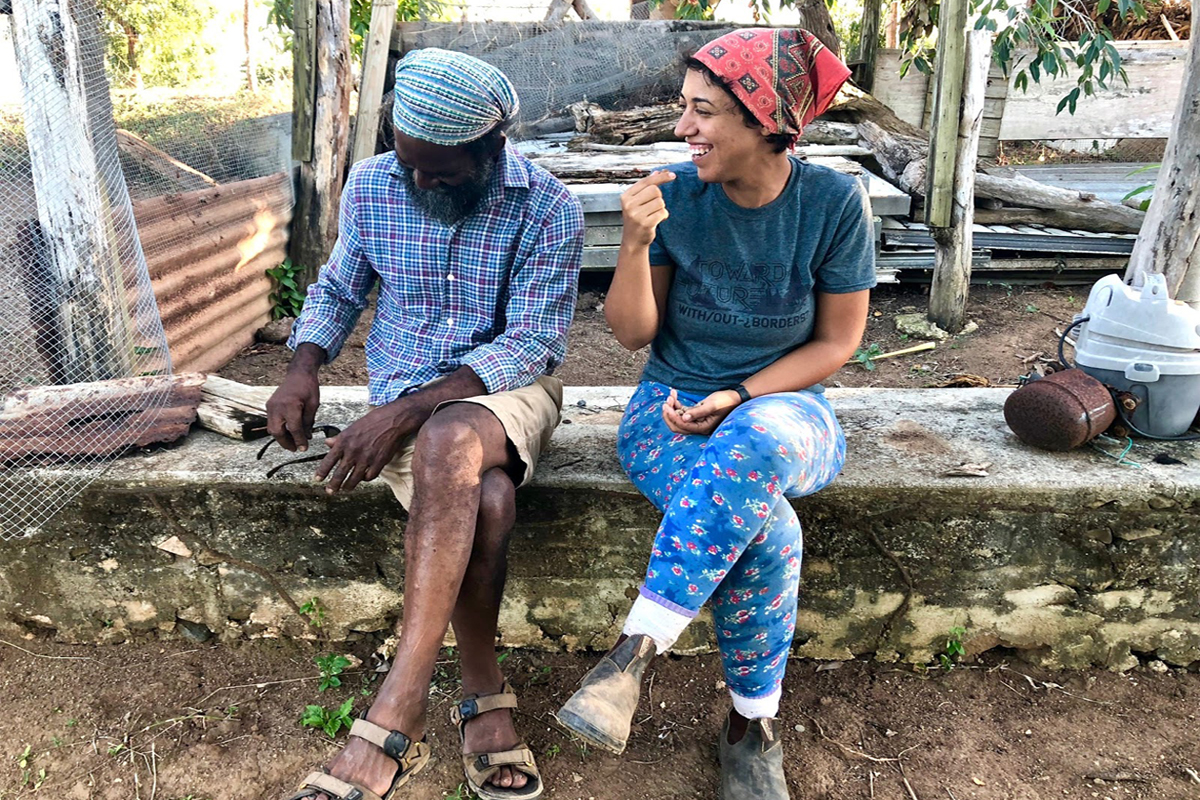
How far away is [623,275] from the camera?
2.00 metres

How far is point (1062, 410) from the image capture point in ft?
7.43

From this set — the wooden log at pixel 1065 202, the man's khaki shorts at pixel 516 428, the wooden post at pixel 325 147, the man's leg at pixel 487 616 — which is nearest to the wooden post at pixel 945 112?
the wooden log at pixel 1065 202

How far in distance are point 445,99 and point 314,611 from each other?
147 centimetres

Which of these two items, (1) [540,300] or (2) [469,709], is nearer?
(2) [469,709]

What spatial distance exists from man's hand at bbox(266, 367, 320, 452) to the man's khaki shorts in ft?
0.76

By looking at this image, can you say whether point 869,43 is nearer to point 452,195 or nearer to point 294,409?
point 452,195

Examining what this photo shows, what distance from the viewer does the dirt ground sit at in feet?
6.78

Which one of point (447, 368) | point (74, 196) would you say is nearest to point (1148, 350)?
point (447, 368)

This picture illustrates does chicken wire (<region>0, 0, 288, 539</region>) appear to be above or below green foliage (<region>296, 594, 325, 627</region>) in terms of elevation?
above

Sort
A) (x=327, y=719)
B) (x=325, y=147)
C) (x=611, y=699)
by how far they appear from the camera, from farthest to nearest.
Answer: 1. (x=325, y=147)
2. (x=327, y=719)
3. (x=611, y=699)

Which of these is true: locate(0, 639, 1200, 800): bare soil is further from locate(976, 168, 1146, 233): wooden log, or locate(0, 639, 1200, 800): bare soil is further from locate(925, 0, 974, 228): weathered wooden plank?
locate(976, 168, 1146, 233): wooden log

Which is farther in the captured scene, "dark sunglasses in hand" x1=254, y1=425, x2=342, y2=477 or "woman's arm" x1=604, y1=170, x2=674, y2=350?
"dark sunglasses in hand" x1=254, y1=425, x2=342, y2=477

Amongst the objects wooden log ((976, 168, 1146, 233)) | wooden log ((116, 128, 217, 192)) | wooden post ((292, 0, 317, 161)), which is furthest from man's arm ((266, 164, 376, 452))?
wooden log ((976, 168, 1146, 233))

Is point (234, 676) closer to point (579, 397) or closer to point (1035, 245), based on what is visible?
point (579, 397)
